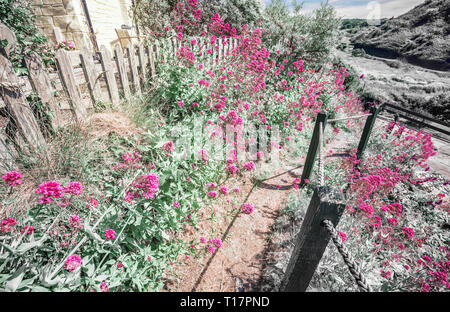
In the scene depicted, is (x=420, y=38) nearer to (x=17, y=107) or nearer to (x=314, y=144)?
(x=314, y=144)

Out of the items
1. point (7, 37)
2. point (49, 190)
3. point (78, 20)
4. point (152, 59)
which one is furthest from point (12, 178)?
point (78, 20)

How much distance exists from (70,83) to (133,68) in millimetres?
1071

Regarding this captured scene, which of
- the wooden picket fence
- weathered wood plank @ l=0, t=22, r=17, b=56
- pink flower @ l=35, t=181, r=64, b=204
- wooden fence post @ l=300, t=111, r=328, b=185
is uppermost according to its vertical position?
weathered wood plank @ l=0, t=22, r=17, b=56

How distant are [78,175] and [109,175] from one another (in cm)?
30

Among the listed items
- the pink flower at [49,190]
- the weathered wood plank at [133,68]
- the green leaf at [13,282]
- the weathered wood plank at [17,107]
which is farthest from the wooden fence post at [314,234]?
the weathered wood plank at [133,68]

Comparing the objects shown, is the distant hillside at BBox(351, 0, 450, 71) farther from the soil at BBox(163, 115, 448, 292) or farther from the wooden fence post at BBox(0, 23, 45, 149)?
the wooden fence post at BBox(0, 23, 45, 149)

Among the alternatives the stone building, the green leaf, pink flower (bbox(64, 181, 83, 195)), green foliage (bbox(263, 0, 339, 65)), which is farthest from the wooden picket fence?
green foliage (bbox(263, 0, 339, 65))

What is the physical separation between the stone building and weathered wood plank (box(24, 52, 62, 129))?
12.1ft

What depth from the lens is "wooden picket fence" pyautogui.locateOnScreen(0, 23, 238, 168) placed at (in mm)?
1907

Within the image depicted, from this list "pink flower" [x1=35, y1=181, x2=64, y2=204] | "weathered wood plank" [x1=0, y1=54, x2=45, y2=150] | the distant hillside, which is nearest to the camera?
"pink flower" [x1=35, y1=181, x2=64, y2=204]

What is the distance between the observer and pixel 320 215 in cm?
102

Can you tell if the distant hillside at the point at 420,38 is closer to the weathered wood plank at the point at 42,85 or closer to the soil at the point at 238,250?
the soil at the point at 238,250

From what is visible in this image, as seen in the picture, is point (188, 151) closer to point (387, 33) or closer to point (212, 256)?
point (212, 256)

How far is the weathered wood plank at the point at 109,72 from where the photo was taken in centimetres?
276
